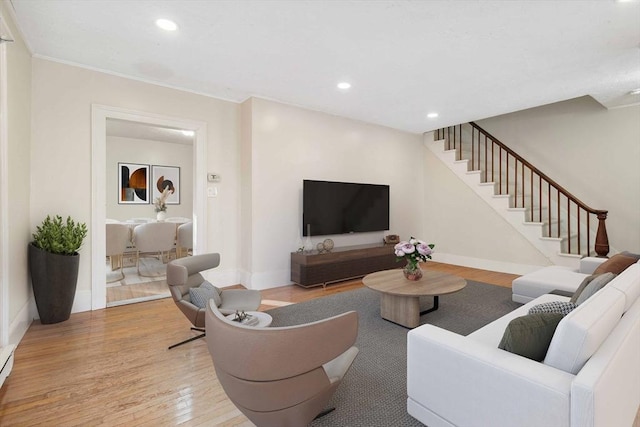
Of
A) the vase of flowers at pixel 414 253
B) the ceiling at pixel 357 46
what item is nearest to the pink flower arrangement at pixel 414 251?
the vase of flowers at pixel 414 253

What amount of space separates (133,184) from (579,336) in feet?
26.3

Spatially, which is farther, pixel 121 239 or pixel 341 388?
pixel 121 239

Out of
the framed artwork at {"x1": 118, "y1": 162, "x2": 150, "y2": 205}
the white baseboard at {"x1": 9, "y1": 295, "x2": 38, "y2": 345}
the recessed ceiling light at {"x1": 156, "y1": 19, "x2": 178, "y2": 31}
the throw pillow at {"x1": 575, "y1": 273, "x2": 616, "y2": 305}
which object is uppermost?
the recessed ceiling light at {"x1": 156, "y1": 19, "x2": 178, "y2": 31}

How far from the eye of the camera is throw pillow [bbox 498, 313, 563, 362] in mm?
1396

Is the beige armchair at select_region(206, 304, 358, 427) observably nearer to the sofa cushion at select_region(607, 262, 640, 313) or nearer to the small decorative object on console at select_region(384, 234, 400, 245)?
the sofa cushion at select_region(607, 262, 640, 313)

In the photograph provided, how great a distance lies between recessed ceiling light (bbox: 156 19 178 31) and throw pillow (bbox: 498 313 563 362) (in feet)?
10.5

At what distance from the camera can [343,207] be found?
5.10 m

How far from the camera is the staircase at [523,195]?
4.86 m

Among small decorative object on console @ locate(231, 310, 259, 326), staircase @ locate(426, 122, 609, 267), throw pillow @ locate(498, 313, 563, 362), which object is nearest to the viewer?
throw pillow @ locate(498, 313, 563, 362)

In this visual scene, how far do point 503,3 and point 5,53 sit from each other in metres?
3.78

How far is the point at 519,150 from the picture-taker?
228 inches

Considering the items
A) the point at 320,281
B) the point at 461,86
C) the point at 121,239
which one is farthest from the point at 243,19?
the point at 121,239

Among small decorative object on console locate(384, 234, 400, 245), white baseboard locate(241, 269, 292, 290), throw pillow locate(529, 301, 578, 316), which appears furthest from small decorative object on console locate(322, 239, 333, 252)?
throw pillow locate(529, 301, 578, 316)

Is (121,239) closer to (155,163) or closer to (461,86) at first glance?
(155,163)
